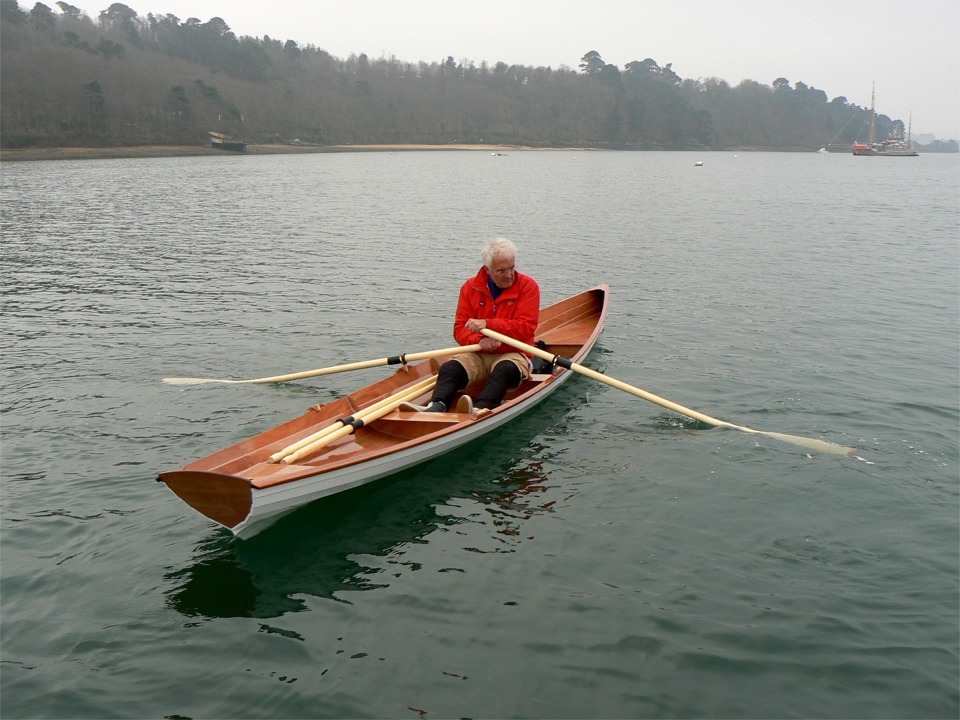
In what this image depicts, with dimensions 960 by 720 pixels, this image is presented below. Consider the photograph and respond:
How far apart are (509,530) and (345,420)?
225cm

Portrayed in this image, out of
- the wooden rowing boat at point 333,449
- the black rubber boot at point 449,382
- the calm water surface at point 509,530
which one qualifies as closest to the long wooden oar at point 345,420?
the wooden rowing boat at point 333,449

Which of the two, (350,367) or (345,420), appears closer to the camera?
(345,420)

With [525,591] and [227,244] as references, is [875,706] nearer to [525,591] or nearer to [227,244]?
[525,591]

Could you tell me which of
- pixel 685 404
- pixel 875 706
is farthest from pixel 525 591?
pixel 685 404

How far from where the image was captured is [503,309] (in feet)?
35.3

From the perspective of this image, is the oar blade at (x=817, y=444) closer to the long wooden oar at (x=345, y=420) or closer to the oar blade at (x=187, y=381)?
the long wooden oar at (x=345, y=420)

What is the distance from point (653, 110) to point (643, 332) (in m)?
194

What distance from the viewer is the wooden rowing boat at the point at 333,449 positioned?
7172 mm

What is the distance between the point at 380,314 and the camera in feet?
57.8

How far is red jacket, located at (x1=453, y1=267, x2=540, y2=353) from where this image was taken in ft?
35.0

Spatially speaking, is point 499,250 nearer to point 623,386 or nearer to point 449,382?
point 449,382

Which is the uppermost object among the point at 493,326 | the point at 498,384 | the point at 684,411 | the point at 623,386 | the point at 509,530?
the point at 493,326

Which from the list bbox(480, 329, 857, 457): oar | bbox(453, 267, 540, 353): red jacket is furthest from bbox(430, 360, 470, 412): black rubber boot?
bbox(480, 329, 857, 457): oar

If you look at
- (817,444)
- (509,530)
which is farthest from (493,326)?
(817,444)
